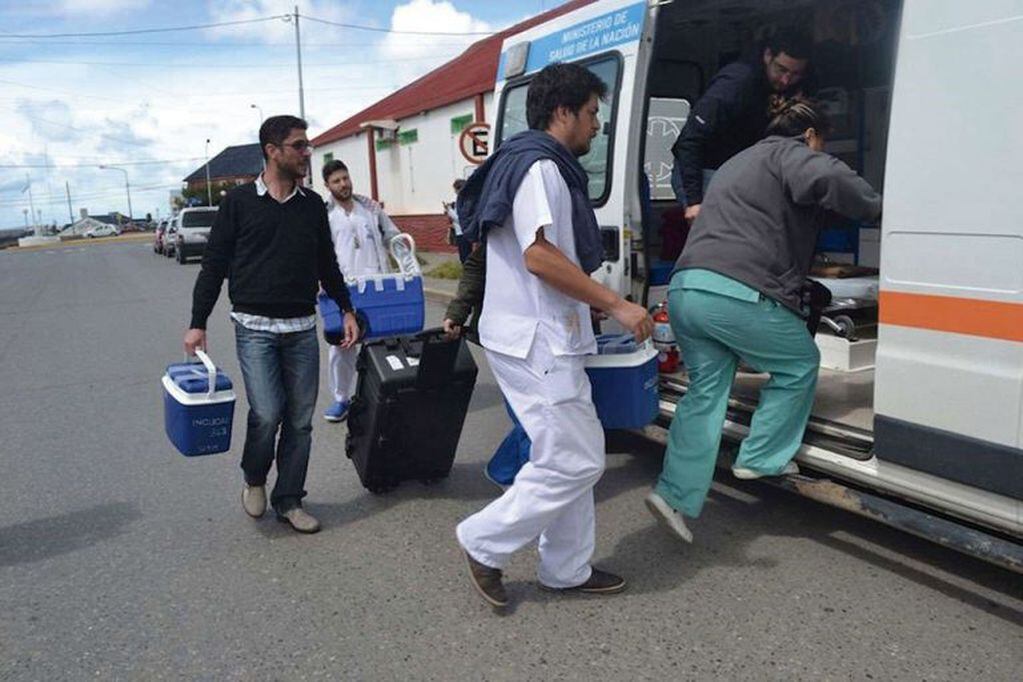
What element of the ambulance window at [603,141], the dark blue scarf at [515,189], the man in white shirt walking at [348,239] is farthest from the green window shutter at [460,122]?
the dark blue scarf at [515,189]

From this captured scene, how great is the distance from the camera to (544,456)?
3064mm

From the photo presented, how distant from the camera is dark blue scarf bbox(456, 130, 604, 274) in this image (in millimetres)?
2973

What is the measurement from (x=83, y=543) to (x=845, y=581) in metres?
3.41

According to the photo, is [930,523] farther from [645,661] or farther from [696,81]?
[696,81]

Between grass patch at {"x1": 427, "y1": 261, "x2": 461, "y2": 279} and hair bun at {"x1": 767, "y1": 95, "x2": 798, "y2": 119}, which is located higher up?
hair bun at {"x1": 767, "y1": 95, "x2": 798, "y2": 119}

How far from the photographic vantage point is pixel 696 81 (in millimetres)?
6004

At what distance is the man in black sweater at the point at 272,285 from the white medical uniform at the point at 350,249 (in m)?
1.85

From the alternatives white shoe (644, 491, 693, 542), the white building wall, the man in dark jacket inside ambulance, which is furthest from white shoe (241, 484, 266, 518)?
the white building wall

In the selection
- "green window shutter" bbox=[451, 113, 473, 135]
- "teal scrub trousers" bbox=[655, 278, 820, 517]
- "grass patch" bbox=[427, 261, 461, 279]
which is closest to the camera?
"teal scrub trousers" bbox=[655, 278, 820, 517]

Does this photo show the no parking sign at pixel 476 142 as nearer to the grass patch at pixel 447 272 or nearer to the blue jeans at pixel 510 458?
the blue jeans at pixel 510 458

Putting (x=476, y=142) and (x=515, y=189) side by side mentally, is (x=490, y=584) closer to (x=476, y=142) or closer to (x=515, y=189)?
(x=515, y=189)

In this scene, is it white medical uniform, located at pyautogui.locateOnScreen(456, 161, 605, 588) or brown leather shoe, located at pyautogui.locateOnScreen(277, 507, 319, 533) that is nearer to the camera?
white medical uniform, located at pyautogui.locateOnScreen(456, 161, 605, 588)

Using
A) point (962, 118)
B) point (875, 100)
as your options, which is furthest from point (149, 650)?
point (875, 100)

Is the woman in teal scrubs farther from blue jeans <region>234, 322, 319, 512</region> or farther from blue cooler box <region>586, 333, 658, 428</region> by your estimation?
blue jeans <region>234, 322, 319, 512</region>
